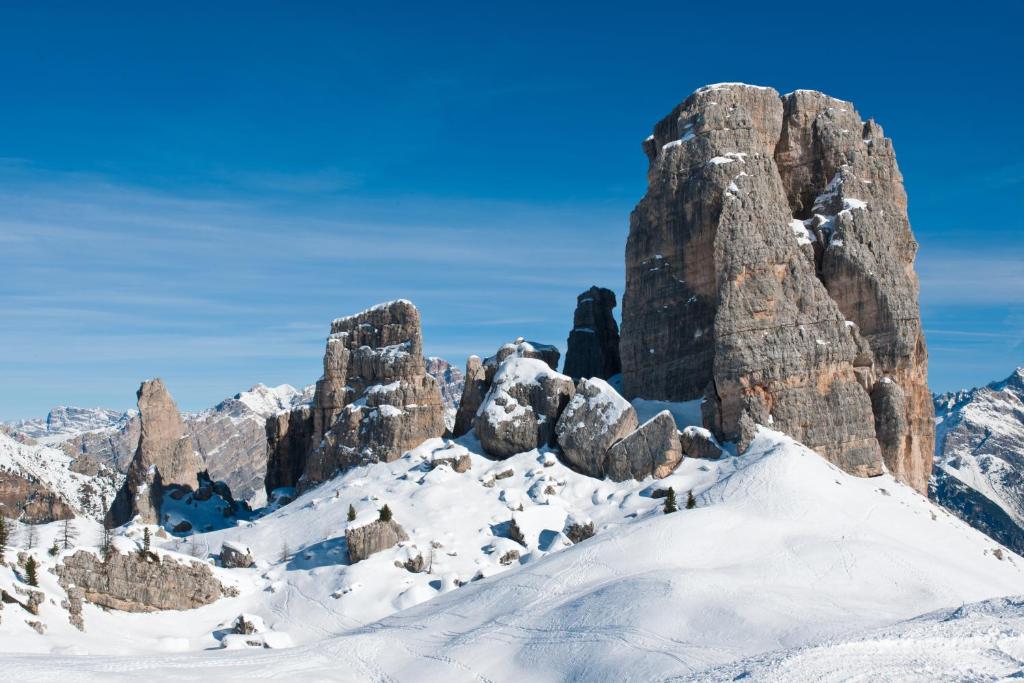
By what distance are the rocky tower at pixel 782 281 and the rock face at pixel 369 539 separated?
2903 centimetres

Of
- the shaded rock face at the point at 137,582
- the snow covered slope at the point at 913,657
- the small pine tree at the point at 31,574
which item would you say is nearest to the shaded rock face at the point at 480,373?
the shaded rock face at the point at 137,582

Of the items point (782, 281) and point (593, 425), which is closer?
point (593, 425)

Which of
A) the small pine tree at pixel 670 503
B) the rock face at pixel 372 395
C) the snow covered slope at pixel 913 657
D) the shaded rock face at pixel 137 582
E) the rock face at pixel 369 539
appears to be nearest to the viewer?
the snow covered slope at pixel 913 657

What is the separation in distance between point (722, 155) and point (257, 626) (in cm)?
5750

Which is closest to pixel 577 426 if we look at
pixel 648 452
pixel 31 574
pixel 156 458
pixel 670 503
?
pixel 648 452

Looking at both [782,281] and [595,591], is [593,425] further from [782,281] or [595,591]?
[595,591]

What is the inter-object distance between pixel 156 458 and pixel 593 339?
51.2 m

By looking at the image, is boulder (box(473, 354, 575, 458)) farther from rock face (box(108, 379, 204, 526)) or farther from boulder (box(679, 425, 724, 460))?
rock face (box(108, 379, 204, 526))

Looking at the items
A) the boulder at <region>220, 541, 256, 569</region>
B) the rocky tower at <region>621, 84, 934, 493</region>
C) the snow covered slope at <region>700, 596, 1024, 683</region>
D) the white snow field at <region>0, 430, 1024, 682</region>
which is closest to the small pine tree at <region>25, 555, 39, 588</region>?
the white snow field at <region>0, 430, 1024, 682</region>

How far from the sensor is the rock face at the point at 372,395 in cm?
8925

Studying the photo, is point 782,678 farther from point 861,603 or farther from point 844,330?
point 844,330

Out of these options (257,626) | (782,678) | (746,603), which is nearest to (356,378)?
(257,626)

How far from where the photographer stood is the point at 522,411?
3339 inches

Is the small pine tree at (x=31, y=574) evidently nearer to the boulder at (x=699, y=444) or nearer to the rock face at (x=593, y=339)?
the boulder at (x=699, y=444)
